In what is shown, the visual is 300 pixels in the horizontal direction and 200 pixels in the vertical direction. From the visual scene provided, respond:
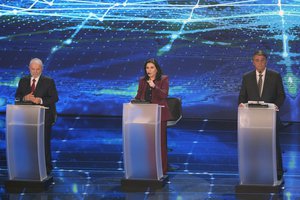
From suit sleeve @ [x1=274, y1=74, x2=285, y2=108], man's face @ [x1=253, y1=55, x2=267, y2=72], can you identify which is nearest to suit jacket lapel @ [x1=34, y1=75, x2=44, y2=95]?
man's face @ [x1=253, y1=55, x2=267, y2=72]

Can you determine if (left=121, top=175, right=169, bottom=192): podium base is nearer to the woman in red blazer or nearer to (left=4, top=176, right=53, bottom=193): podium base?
the woman in red blazer

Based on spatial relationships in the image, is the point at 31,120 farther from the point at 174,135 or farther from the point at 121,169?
the point at 174,135

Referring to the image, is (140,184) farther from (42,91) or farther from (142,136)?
(42,91)

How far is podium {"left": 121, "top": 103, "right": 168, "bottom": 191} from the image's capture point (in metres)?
6.34

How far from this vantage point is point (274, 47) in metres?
11.3

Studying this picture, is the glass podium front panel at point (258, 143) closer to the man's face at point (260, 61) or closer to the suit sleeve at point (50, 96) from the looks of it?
the man's face at point (260, 61)

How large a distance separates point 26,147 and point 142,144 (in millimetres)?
1039

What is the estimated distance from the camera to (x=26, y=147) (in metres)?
6.34

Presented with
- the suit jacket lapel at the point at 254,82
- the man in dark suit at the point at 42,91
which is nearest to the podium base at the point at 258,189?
the suit jacket lapel at the point at 254,82

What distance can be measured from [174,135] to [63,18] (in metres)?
3.23

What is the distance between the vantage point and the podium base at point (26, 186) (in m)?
6.28

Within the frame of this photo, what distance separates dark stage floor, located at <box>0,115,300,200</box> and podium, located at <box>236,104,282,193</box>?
157 mm

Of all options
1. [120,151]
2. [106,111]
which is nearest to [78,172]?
[120,151]

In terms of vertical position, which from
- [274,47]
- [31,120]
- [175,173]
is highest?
[274,47]
